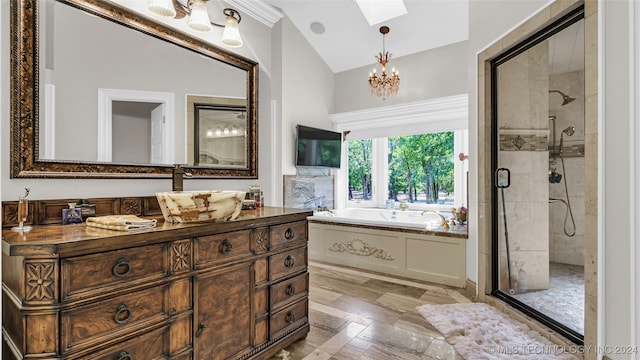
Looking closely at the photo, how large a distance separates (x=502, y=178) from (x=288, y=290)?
2.12 metres

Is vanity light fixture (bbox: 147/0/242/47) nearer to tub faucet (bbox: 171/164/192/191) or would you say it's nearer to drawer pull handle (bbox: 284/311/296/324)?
tub faucet (bbox: 171/164/192/191)

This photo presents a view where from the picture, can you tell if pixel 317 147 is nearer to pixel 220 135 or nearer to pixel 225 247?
pixel 220 135

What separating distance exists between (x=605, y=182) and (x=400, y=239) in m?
1.96

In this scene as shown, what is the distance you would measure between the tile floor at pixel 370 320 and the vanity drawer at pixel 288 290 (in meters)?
0.33

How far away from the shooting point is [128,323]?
123 centimetres

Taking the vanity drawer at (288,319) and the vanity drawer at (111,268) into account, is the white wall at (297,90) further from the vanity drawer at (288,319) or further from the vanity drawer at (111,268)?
the vanity drawer at (111,268)

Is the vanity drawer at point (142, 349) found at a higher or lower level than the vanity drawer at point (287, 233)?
lower

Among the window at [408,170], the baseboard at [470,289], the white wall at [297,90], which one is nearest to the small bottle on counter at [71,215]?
the white wall at [297,90]

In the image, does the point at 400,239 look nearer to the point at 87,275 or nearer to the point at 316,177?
the point at 316,177

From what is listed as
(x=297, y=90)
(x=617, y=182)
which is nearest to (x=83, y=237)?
(x=617, y=182)

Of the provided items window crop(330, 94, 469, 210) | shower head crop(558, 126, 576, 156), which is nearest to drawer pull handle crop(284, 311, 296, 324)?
shower head crop(558, 126, 576, 156)

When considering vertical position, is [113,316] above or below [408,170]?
below

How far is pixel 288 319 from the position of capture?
6.46 feet

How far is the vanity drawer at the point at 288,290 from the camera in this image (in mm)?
1868
